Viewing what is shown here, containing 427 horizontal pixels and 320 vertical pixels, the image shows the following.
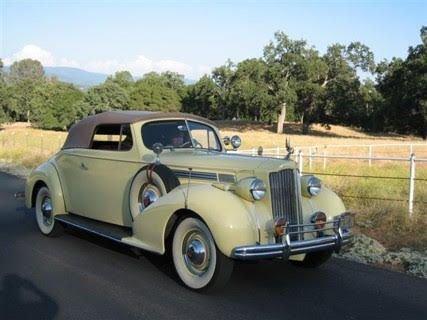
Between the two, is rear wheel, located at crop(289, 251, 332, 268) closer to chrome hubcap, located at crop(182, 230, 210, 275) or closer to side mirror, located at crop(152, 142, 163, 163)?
chrome hubcap, located at crop(182, 230, 210, 275)

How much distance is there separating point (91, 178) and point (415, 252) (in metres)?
4.51

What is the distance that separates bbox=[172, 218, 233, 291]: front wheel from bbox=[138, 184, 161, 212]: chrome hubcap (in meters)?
0.75

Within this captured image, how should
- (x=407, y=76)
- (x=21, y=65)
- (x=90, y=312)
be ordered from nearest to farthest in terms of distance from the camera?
(x=90, y=312) < (x=407, y=76) < (x=21, y=65)

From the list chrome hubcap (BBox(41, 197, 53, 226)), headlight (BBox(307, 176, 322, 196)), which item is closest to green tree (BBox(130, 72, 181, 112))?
chrome hubcap (BBox(41, 197, 53, 226))

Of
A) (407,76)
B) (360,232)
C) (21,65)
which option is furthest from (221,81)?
(21,65)

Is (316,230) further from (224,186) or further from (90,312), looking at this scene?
(90,312)

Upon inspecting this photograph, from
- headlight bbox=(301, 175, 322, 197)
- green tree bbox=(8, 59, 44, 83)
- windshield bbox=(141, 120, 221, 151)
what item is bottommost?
headlight bbox=(301, 175, 322, 197)

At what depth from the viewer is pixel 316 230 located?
19.9 ft

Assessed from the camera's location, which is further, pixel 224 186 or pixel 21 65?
pixel 21 65

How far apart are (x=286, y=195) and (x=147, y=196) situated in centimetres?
173

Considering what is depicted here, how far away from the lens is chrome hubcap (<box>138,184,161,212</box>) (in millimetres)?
6770

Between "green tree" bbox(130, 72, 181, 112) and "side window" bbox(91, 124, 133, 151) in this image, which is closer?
"side window" bbox(91, 124, 133, 151)

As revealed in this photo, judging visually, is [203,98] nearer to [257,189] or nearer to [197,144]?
[197,144]

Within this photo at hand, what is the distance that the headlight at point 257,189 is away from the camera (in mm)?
5816
